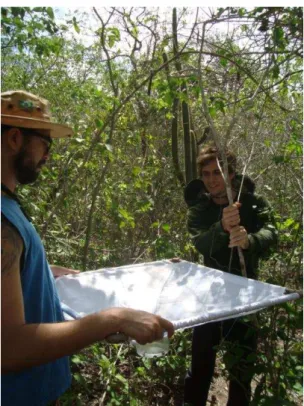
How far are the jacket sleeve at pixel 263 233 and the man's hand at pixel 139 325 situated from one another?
3.48ft

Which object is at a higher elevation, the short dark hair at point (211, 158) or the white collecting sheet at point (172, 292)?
the short dark hair at point (211, 158)

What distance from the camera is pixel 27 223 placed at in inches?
46.9

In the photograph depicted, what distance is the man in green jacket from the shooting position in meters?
2.10

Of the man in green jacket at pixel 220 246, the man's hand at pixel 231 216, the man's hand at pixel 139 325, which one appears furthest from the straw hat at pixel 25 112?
the man in green jacket at pixel 220 246

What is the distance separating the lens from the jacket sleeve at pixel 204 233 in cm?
214

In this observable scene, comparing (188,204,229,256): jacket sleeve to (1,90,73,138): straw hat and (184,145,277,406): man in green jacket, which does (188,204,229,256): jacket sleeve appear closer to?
(184,145,277,406): man in green jacket

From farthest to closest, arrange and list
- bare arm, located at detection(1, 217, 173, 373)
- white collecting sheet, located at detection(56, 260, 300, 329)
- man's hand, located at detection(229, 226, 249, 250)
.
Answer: man's hand, located at detection(229, 226, 249, 250) < white collecting sheet, located at detection(56, 260, 300, 329) < bare arm, located at detection(1, 217, 173, 373)

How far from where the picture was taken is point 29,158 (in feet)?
4.02

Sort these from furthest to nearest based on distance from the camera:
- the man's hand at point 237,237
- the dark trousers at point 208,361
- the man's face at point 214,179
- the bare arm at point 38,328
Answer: the man's face at point 214,179 → the dark trousers at point 208,361 → the man's hand at point 237,237 → the bare arm at point 38,328

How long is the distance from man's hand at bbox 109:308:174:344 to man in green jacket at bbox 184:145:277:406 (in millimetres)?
962

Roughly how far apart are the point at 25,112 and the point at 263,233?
1372 mm

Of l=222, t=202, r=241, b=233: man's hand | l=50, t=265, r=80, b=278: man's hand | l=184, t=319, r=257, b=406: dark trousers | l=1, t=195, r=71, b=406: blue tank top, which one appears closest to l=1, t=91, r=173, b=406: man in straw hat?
l=1, t=195, r=71, b=406: blue tank top

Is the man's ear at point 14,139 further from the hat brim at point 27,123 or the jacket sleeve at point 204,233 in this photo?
the jacket sleeve at point 204,233

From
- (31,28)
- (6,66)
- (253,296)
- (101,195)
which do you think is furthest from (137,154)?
(253,296)
